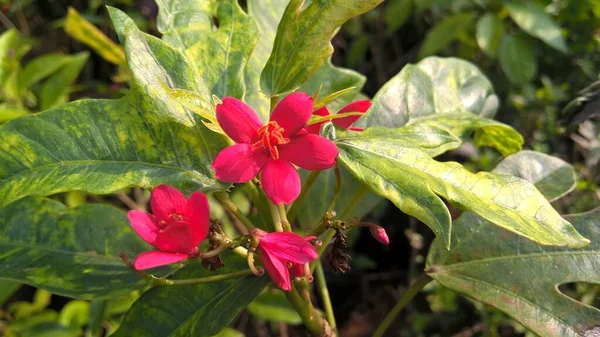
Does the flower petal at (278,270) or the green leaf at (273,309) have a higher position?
the flower petal at (278,270)

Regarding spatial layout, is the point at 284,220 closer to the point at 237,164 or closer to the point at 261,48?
the point at 237,164

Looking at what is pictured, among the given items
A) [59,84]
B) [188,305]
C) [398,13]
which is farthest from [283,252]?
[398,13]

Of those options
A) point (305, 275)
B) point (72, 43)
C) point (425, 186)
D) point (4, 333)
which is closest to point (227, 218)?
point (4, 333)

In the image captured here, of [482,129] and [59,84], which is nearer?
[482,129]

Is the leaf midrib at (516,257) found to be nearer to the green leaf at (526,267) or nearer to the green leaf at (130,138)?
the green leaf at (526,267)

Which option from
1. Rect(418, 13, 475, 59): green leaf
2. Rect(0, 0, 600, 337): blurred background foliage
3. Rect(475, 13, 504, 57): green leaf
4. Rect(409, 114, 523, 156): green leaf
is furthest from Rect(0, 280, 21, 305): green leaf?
Rect(475, 13, 504, 57): green leaf

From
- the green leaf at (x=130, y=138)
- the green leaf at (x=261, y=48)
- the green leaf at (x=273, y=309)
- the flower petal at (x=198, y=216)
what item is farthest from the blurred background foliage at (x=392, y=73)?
the flower petal at (x=198, y=216)
